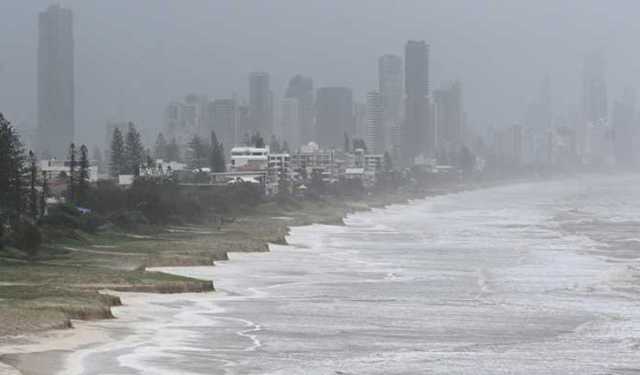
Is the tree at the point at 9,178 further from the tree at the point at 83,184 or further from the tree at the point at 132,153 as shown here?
the tree at the point at 132,153

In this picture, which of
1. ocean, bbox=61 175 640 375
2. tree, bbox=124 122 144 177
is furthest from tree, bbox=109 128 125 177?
ocean, bbox=61 175 640 375

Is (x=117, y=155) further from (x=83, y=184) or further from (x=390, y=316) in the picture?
(x=390, y=316)

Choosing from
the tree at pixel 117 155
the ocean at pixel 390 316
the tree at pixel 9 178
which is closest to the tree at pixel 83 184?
the tree at pixel 9 178

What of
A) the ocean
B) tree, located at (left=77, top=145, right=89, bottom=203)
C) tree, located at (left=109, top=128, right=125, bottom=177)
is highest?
tree, located at (left=109, top=128, right=125, bottom=177)

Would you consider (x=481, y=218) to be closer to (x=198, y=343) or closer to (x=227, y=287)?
(x=227, y=287)

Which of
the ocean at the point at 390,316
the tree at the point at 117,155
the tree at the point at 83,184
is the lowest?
the ocean at the point at 390,316

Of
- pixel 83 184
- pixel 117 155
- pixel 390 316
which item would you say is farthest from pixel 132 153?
pixel 390 316

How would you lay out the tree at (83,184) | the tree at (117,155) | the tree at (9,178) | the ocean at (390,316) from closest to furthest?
the ocean at (390,316) → the tree at (9,178) → the tree at (83,184) → the tree at (117,155)

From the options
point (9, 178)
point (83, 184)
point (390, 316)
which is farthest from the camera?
point (83, 184)

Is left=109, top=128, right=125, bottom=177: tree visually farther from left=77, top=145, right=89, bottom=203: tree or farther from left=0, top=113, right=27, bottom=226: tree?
left=0, top=113, right=27, bottom=226: tree
